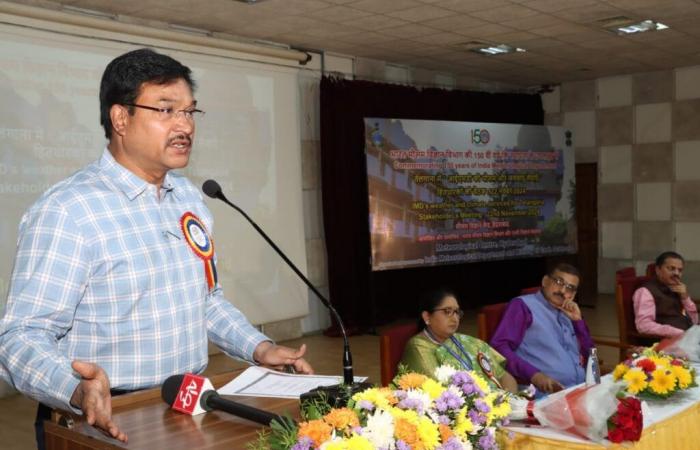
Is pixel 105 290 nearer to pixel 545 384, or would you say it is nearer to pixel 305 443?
pixel 305 443

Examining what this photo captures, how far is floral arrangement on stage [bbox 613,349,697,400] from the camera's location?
8.98ft

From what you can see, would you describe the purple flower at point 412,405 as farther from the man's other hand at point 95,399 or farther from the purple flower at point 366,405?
the man's other hand at point 95,399

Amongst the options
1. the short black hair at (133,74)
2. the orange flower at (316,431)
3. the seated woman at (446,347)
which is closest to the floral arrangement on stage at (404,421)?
the orange flower at (316,431)

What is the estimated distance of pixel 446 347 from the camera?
11.7 ft

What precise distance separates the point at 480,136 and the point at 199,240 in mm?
7229

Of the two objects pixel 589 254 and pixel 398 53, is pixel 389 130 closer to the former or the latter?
pixel 398 53

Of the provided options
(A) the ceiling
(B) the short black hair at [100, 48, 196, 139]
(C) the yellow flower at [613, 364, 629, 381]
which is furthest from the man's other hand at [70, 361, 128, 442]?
(A) the ceiling

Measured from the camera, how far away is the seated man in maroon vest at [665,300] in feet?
15.6

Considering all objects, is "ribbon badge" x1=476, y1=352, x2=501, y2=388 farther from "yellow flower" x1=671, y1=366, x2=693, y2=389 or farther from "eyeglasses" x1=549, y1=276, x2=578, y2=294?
"yellow flower" x1=671, y1=366, x2=693, y2=389

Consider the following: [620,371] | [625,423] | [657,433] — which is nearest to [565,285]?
[620,371]

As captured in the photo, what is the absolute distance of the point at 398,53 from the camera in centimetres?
797

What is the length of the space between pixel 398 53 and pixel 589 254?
4.22 m

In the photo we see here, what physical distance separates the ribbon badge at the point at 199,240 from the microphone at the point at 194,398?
0.91 feet

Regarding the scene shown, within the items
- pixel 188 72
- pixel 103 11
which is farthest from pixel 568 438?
pixel 103 11
